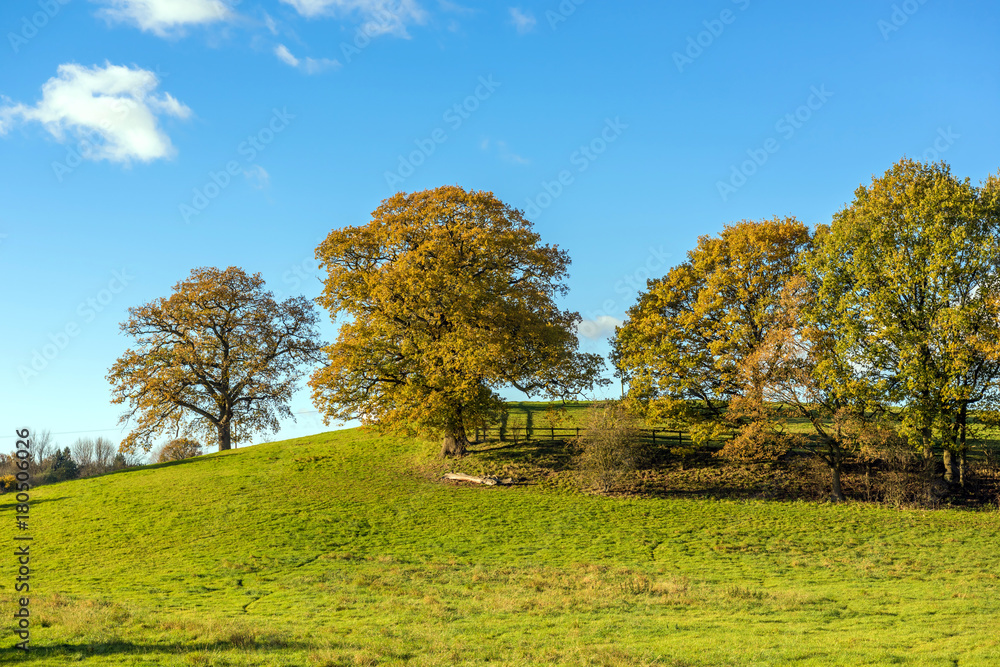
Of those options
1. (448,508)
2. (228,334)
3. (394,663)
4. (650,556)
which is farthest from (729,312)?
(228,334)

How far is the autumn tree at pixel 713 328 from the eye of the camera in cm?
3616

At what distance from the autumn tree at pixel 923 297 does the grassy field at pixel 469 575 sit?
5677mm

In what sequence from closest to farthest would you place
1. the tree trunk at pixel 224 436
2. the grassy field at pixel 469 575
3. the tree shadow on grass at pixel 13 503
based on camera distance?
the grassy field at pixel 469 575 < the tree shadow on grass at pixel 13 503 < the tree trunk at pixel 224 436

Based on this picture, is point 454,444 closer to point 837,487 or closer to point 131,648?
point 837,487

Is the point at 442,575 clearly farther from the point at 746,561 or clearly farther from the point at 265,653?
the point at 746,561

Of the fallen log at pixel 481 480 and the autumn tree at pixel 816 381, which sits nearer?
the autumn tree at pixel 816 381

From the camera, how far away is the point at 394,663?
41.2 ft

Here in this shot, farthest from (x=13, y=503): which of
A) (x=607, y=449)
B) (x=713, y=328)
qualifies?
(x=713, y=328)

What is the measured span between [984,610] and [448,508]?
21988mm

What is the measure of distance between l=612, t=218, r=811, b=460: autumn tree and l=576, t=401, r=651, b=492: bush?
3.25m

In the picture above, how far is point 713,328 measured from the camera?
37.3 meters

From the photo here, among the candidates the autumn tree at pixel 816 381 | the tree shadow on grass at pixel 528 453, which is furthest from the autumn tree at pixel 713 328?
the tree shadow on grass at pixel 528 453

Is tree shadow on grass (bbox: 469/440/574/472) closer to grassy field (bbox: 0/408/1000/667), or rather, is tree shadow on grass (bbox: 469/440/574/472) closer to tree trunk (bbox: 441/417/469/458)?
tree trunk (bbox: 441/417/469/458)

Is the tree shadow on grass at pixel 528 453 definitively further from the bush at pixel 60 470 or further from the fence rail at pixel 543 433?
the bush at pixel 60 470
